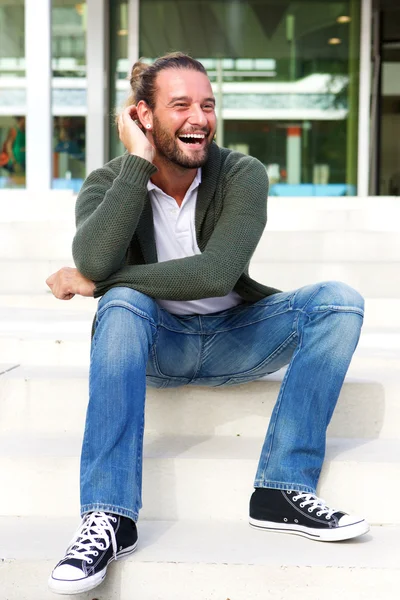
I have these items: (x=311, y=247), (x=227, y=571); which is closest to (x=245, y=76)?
(x=311, y=247)

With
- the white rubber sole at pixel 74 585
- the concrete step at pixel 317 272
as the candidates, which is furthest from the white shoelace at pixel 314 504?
the concrete step at pixel 317 272

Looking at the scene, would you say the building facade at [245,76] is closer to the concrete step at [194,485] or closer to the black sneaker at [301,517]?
the concrete step at [194,485]

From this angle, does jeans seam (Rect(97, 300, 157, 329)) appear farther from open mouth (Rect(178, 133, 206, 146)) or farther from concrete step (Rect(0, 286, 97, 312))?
concrete step (Rect(0, 286, 97, 312))

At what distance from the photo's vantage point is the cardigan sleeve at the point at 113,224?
207 centimetres

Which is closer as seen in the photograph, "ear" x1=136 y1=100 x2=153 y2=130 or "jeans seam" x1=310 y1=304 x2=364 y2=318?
"jeans seam" x1=310 y1=304 x2=364 y2=318

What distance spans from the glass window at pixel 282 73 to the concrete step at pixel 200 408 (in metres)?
6.95

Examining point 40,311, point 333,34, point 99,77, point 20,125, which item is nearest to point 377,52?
point 333,34

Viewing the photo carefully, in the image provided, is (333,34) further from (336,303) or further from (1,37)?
(336,303)

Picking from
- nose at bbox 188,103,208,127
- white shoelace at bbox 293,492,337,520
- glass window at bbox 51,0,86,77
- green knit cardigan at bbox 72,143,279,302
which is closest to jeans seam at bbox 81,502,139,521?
white shoelace at bbox 293,492,337,520

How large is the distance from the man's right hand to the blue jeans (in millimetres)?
400

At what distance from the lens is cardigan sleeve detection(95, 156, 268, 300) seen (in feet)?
6.79

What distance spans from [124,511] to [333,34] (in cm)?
804

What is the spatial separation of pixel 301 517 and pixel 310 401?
266mm

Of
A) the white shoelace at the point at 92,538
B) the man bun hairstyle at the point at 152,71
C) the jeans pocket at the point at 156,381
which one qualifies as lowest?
the white shoelace at the point at 92,538
